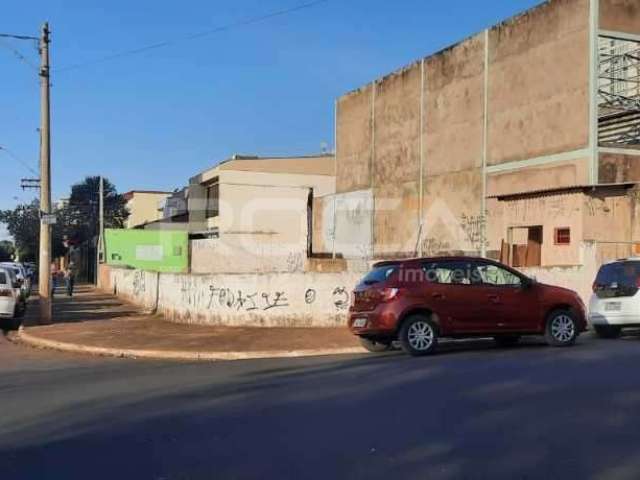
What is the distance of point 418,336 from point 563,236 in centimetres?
1132

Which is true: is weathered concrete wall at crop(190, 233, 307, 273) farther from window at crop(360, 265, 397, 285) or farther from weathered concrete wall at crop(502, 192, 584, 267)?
window at crop(360, 265, 397, 285)

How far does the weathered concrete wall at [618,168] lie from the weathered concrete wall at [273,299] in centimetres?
1052

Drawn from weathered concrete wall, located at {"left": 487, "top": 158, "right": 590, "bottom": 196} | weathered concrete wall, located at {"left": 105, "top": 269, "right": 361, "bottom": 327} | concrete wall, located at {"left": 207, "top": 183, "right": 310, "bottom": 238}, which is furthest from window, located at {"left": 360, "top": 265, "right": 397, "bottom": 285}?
concrete wall, located at {"left": 207, "top": 183, "right": 310, "bottom": 238}

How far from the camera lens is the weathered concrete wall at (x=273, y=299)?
1759 centimetres

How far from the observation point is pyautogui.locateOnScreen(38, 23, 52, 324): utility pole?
66.4 feet

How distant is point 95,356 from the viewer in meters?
14.6

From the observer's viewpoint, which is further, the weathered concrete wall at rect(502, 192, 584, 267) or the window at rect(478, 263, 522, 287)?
the weathered concrete wall at rect(502, 192, 584, 267)

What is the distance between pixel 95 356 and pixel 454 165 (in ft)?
64.6

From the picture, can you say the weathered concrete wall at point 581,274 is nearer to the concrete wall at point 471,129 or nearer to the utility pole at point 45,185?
the concrete wall at point 471,129

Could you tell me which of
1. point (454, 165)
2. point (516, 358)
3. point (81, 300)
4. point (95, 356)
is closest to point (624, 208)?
point (454, 165)

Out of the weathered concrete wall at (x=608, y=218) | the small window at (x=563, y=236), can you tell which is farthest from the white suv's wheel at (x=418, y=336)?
the small window at (x=563, y=236)

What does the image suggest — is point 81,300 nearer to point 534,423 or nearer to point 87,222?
point 534,423

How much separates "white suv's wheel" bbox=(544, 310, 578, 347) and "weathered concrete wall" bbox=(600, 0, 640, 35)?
46.1 ft

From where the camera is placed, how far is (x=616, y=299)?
1503 cm
